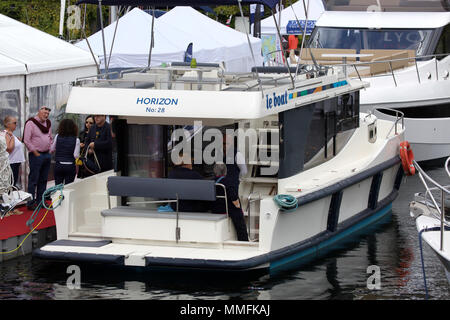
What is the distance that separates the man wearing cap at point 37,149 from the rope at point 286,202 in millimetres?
3672

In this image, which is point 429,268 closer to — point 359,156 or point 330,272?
point 330,272

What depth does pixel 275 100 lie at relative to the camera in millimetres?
10484

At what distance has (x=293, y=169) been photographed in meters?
11.0

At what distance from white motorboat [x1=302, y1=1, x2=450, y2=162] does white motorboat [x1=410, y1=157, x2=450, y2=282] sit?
7117 mm

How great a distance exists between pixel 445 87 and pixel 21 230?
9.69m

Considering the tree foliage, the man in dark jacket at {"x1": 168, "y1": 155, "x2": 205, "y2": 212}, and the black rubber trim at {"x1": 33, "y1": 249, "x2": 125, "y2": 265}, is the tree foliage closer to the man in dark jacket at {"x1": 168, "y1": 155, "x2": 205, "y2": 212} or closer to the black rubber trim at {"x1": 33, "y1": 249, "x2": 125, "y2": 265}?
the man in dark jacket at {"x1": 168, "y1": 155, "x2": 205, "y2": 212}

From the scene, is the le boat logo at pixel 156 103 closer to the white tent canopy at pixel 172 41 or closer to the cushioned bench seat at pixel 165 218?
the cushioned bench seat at pixel 165 218

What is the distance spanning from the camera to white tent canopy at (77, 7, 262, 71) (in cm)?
1866

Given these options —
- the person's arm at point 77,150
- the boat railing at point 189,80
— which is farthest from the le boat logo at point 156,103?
the person's arm at point 77,150

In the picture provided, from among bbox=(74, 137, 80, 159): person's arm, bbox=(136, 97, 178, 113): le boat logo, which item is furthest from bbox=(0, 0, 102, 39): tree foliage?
bbox=(136, 97, 178, 113): le boat logo

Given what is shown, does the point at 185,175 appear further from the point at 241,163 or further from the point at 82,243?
the point at 82,243

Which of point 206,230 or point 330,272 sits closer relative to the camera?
point 206,230
